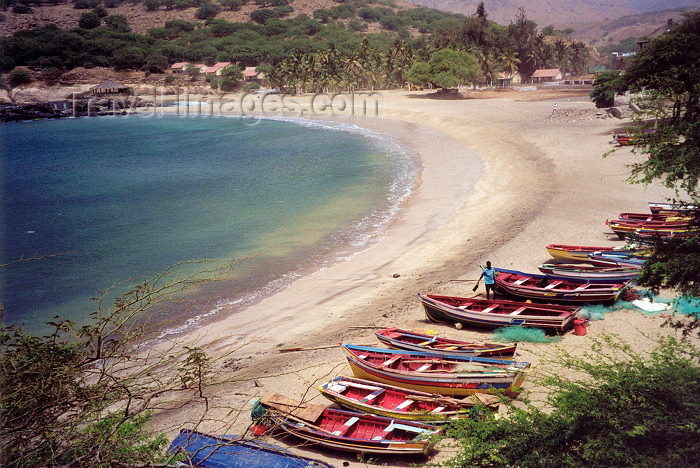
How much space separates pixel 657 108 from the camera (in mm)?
9500

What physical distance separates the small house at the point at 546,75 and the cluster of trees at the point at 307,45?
6.57 feet

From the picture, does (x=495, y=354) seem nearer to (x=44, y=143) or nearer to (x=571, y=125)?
(x=571, y=125)

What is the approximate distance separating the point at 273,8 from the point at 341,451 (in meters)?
176

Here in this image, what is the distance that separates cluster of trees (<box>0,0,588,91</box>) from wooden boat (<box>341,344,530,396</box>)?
63.1m

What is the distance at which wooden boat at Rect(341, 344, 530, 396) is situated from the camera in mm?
11484


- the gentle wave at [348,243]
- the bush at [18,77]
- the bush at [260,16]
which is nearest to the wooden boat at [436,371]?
the gentle wave at [348,243]

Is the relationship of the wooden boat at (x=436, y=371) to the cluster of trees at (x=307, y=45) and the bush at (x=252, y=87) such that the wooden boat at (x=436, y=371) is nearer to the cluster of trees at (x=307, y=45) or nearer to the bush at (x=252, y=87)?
the cluster of trees at (x=307, y=45)

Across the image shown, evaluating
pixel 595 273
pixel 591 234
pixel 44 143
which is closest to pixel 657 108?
pixel 595 273

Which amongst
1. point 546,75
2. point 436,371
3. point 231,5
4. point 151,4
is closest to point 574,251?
point 436,371

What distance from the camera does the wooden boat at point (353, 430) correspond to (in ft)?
33.2

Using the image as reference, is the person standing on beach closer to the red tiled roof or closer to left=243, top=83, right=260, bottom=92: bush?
the red tiled roof

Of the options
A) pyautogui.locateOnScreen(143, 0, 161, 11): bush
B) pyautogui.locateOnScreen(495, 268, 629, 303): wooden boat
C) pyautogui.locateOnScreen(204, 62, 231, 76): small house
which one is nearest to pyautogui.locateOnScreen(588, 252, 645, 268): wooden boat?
pyautogui.locateOnScreen(495, 268, 629, 303): wooden boat

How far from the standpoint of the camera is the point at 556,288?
16.5 metres

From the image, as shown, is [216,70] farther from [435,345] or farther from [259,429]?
[259,429]
